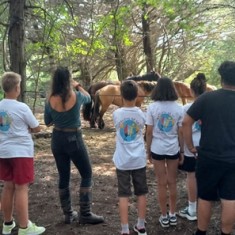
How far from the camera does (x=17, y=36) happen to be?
5.96 metres

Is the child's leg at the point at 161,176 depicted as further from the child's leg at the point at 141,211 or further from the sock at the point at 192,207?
the sock at the point at 192,207

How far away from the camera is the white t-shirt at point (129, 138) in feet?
11.4

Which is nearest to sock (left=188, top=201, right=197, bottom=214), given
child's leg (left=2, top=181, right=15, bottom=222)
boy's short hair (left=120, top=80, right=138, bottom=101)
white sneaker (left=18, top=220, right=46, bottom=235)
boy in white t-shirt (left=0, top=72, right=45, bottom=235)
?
boy's short hair (left=120, top=80, right=138, bottom=101)

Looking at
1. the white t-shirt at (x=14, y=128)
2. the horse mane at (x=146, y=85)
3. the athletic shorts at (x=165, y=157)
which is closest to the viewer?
the white t-shirt at (x=14, y=128)

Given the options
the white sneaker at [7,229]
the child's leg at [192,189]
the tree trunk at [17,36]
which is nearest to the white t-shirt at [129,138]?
the child's leg at [192,189]

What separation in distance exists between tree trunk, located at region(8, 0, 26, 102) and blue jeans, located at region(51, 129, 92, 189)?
113 inches

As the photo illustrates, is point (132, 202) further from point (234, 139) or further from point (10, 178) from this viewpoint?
point (234, 139)

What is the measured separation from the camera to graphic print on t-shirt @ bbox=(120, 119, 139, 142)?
3465 millimetres

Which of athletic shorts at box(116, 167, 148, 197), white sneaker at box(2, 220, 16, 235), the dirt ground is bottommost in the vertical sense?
the dirt ground

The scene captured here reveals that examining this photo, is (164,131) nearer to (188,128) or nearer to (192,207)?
(188,128)

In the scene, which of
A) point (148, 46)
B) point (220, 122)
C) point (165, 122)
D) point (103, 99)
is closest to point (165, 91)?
point (165, 122)

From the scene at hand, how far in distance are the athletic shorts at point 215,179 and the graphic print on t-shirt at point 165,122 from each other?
0.59m

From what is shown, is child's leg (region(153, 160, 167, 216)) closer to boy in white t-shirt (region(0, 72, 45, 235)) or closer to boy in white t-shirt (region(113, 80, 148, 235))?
boy in white t-shirt (region(113, 80, 148, 235))

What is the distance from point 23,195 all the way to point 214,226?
6.54 ft
